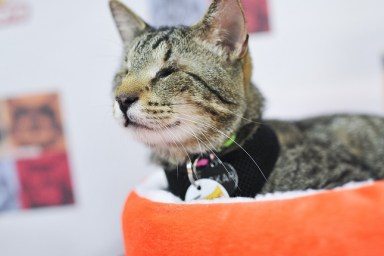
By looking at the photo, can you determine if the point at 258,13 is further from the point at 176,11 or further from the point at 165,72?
the point at 165,72

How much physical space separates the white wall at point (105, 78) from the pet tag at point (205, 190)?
0.46 metres

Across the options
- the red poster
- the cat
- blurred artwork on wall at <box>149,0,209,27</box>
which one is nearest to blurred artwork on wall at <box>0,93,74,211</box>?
the red poster

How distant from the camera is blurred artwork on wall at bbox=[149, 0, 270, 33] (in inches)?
42.3

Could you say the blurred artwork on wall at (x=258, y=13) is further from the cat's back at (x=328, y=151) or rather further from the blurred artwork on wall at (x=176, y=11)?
the cat's back at (x=328, y=151)

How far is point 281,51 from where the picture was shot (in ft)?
3.59

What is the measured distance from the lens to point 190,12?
110 centimetres

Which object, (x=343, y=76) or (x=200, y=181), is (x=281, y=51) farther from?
(x=200, y=181)

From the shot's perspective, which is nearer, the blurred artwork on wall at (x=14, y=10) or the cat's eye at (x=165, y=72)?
the cat's eye at (x=165, y=72)

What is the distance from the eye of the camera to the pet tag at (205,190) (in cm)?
61

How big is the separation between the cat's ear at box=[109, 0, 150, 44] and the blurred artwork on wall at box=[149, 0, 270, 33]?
31 centimetres

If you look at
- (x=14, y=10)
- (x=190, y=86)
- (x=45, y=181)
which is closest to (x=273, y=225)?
(x=190, y=86)

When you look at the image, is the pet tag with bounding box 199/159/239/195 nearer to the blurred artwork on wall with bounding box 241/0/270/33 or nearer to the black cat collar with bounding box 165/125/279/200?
the black cat collar with bounding box 165/125/279/200

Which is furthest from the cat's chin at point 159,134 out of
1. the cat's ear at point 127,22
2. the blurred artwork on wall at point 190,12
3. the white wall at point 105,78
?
the blurred artwork on wall at point 190,12

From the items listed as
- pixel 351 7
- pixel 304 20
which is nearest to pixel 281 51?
pixel 304 20
